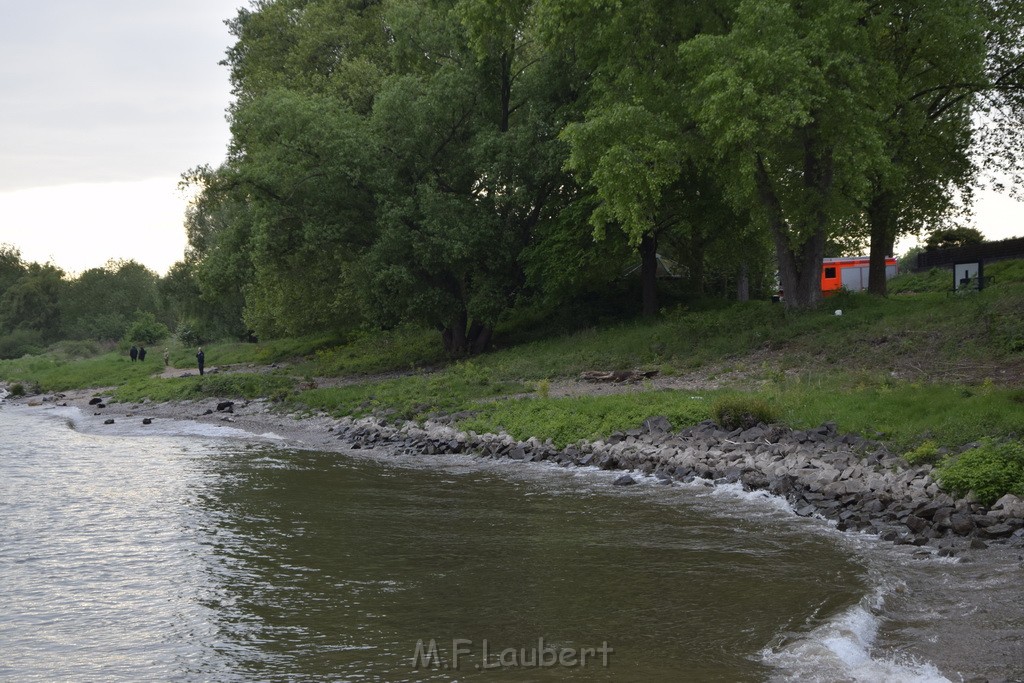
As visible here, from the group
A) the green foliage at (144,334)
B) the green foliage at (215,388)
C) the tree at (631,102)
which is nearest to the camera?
the tree at (631,102)

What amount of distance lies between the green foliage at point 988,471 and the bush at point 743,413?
478 cm

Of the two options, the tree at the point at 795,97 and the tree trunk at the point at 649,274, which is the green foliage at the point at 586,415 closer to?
the tree at the point at 795,97

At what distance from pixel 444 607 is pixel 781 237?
849 inches

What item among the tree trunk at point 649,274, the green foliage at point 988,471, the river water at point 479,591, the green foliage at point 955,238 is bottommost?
the river water at point 479,591

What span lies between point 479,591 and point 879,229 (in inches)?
1029

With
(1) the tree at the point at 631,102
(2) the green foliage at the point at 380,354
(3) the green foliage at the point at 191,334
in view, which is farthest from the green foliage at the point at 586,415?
(3) the green foliage at the point at 191,334

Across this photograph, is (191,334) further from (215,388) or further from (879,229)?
(879,229)

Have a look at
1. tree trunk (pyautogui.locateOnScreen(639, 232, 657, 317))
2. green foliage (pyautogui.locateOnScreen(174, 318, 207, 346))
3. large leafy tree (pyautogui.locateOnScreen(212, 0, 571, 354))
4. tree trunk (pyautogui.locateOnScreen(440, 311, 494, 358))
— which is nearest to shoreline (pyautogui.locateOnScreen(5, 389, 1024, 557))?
large leafy tree (pyautogui.locateOnScreen(212, 0, 571, 354))

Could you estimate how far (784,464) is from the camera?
16484 millimetres

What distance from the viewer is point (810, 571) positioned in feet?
36.7

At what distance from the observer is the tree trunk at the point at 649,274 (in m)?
36.0

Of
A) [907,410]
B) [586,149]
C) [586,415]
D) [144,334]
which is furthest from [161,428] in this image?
[144,334]

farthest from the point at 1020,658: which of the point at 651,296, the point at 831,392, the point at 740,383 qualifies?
the point at 651,296

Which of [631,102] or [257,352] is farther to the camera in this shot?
[257,352]
